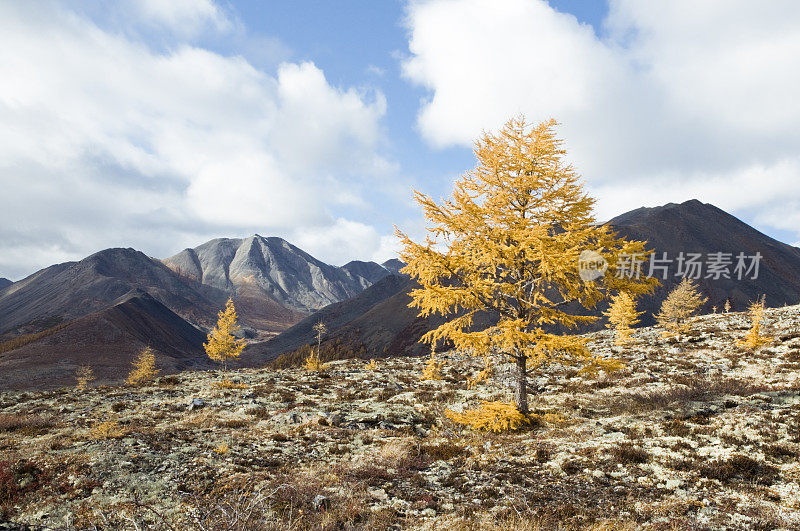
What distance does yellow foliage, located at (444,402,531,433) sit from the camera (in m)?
12.2

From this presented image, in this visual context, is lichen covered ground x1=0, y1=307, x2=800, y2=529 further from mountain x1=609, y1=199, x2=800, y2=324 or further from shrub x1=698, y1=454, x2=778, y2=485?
mountain x1=609, y1=199, x2=800, y2=324

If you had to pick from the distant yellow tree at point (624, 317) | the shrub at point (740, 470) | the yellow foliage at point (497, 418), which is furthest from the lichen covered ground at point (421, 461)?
the distant yellow tree at point (624, 317)

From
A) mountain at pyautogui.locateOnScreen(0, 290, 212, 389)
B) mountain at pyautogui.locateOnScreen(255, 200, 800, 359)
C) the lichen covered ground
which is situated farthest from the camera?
mountain at pyautogui.locateOnScreen(255, 200, 800, 359)

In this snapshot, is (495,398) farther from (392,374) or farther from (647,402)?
(392,374)

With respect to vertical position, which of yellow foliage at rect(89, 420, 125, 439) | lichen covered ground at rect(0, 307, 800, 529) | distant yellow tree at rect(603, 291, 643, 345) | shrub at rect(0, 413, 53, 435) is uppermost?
distant yellow tree at rect(603, 291, 643, 345)

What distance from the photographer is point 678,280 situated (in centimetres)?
12338

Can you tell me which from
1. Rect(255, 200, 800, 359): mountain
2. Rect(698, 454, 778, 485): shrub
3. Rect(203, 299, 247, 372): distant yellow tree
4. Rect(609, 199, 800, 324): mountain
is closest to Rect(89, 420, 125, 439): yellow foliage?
Rect(698, 454, 778, 485): shrub

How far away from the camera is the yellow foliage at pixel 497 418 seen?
12195 mm

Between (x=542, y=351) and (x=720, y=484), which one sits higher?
(x=542, y=351)

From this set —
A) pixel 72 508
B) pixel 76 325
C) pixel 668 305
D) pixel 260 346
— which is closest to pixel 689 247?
pixel 668 305

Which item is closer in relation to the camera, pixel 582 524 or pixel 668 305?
pixel 582 524

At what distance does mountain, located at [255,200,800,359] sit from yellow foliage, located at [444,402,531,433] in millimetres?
97837

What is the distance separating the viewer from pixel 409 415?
51.0 ft

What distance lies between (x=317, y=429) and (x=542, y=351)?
29.1 feet
